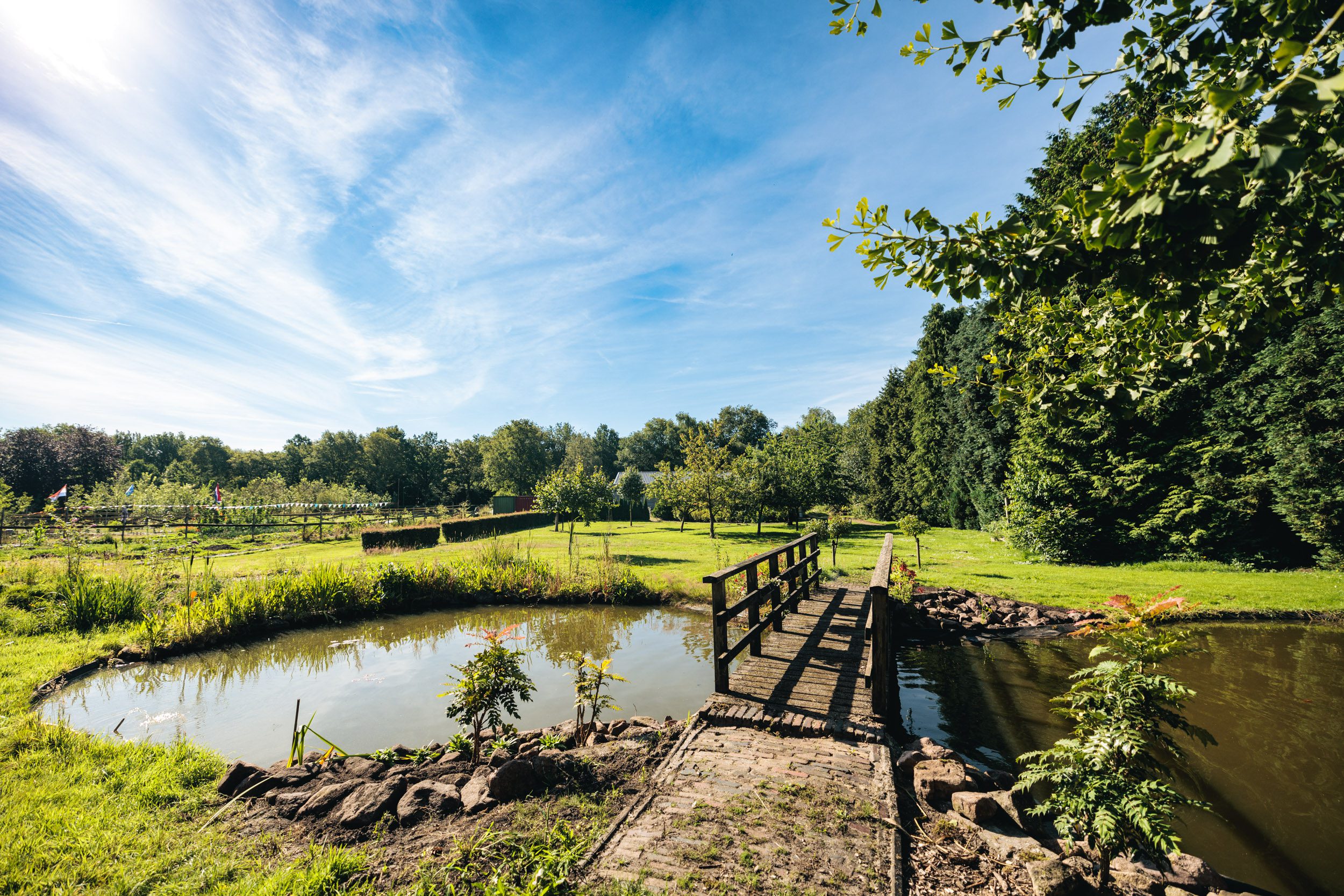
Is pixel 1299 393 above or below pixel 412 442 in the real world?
below

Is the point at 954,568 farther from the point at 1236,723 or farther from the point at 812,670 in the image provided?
the point at 812,670

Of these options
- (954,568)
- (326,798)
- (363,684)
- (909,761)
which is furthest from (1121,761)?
(954,568)

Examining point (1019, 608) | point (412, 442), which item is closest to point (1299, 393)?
point (1019, 608)

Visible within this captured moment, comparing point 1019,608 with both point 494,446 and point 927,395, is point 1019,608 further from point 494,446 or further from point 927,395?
point 494,446

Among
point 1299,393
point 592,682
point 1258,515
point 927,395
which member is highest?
point 927,395

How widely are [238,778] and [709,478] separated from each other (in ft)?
69.7

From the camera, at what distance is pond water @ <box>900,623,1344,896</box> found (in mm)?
3992

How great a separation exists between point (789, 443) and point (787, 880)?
34.2 m

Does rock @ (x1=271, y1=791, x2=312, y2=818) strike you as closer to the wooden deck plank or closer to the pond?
the pond

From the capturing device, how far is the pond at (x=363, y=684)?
6.42 meters

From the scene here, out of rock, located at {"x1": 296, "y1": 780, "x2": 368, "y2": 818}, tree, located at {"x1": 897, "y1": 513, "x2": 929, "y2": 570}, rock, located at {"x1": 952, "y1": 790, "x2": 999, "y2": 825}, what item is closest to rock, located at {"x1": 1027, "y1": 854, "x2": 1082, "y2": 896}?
rock, located at {"x1": 952, "y1": 790, "x2": 999, "y2": 825}

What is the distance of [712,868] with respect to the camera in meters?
3.03

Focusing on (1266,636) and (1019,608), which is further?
(1019,608)

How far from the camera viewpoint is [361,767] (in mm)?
4906
